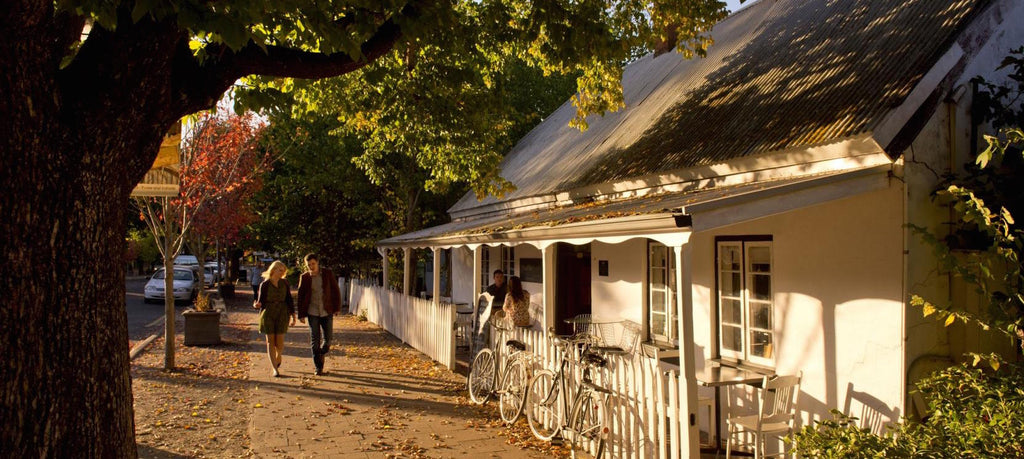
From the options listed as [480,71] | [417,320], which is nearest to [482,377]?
[417,320]

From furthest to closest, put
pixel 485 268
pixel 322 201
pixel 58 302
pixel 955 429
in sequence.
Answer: pixel 322 201
pixel 485 268
pixel 955 429
pixel 58 302

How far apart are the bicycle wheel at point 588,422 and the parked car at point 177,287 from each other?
2377cm

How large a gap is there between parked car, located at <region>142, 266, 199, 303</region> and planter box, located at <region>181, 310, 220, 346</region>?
14.0 m

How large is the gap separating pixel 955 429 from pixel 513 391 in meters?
4.61

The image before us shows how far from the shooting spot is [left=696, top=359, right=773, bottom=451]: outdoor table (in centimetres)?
633

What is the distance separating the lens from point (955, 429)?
4.33 meters

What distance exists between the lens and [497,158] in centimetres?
1273

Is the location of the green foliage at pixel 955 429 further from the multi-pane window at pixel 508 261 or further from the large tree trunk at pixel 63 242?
the multi-pane window at pixel 508 261

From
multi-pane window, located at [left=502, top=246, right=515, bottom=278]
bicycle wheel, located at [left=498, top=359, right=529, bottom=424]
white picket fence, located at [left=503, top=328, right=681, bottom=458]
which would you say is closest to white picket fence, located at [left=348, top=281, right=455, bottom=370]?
multi-pane window, located at [left=502, top=246, right=515, bottom=278]

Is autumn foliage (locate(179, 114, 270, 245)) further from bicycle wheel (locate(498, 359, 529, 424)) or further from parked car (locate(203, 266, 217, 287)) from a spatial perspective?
parked car (locate(203, 266, 217, 287))

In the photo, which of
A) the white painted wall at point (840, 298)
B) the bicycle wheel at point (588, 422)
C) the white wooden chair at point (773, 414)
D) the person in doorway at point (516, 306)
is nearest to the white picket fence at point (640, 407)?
the bicycle wheel at point (588, 422)

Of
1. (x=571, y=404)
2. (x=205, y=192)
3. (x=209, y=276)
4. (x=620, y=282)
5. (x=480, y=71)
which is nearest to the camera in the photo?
(x=571, y=404)

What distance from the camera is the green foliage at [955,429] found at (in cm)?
406

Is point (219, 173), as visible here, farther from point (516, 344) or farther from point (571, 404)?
point (571, 404)
